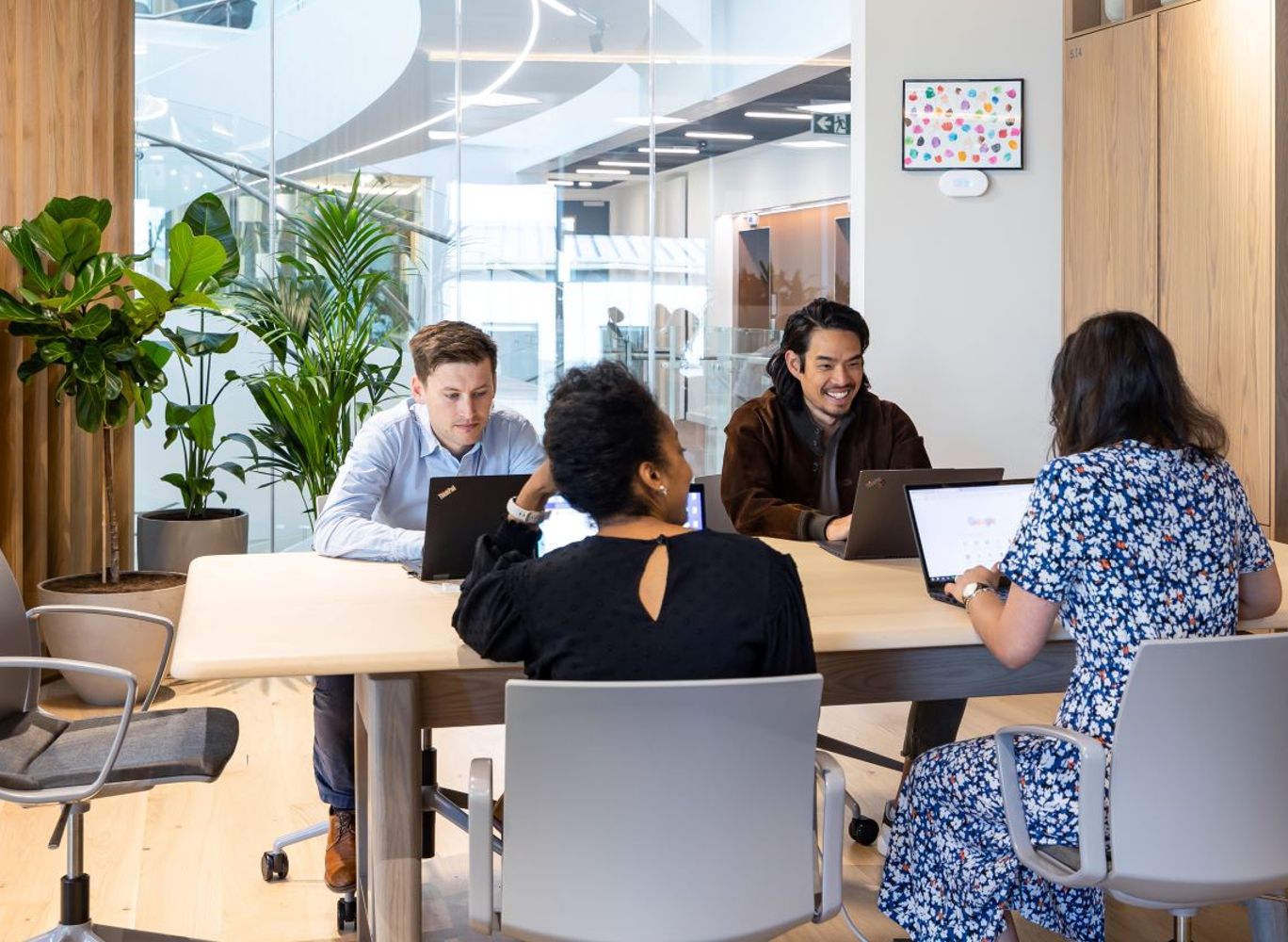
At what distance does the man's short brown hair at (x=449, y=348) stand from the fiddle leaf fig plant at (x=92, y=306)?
5.42ft

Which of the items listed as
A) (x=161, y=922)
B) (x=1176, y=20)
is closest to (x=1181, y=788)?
(x=161, y=922)

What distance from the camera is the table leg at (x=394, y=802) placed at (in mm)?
2264

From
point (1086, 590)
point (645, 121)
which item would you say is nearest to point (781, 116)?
point (645, 121)

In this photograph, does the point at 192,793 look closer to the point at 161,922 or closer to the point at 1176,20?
the point at 161,922

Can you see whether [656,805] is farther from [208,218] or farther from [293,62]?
[293,62]

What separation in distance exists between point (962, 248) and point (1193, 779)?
12.0 ft

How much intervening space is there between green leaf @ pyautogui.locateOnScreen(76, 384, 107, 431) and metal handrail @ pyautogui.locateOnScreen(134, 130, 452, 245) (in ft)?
5.79

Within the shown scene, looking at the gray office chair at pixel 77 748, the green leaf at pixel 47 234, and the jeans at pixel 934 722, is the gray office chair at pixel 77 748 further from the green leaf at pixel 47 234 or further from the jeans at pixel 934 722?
the green leaf at pixel 47 234

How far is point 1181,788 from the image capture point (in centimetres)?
202

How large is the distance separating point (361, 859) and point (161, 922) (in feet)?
1.94

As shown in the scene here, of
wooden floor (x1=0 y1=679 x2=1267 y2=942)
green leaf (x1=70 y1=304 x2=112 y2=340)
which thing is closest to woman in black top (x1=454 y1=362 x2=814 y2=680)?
wooden floor (x1=0 y1=679 x2=1267 y2=942)

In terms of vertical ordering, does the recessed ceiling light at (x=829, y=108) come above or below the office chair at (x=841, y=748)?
above

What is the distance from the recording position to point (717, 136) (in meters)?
6.42

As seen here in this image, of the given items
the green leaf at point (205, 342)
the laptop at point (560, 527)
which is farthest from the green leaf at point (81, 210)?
the laptop at point (560, 527)
